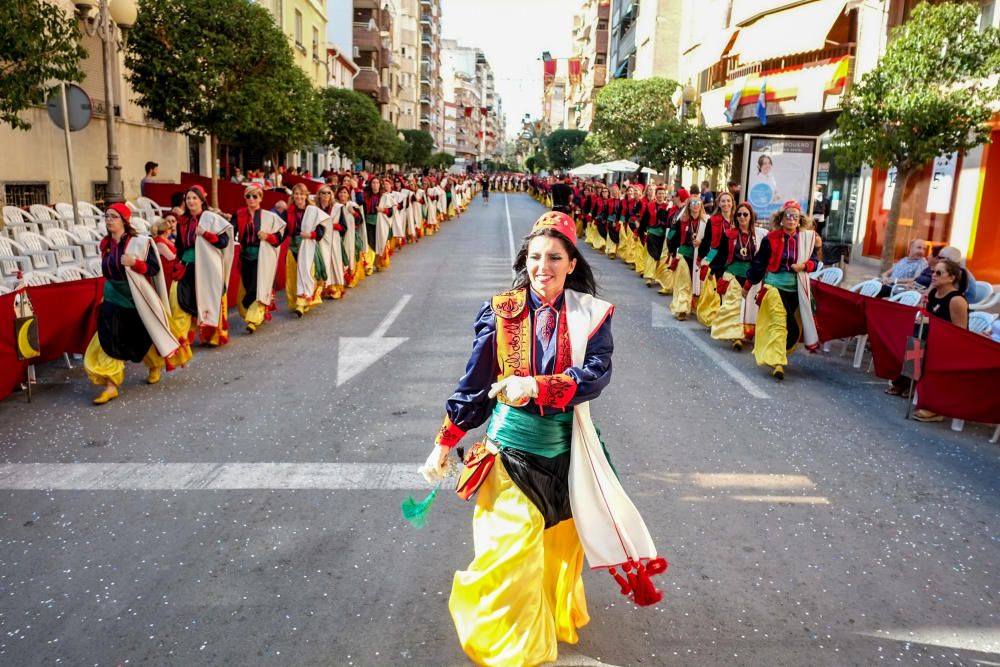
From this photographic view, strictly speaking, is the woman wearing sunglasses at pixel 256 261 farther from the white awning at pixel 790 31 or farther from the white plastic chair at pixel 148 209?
the white awning at pixel 790 31

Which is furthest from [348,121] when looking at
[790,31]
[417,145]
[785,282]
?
[417,145]

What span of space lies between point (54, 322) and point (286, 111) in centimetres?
1074

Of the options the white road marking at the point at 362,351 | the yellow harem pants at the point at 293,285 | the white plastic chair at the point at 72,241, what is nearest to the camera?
the white road marking at the point at 362,351

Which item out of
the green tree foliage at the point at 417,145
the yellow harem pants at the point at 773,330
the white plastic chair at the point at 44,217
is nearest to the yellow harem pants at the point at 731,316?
the yellow harem pants at the point at 773,330

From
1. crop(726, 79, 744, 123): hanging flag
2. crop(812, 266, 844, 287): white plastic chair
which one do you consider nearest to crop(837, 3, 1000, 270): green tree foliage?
crop(812, 266, 844, 287): white plastic chair

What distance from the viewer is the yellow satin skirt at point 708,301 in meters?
11.1

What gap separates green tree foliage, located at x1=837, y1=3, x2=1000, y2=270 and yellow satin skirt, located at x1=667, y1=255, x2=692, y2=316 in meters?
3.42

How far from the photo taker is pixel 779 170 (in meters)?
17.8

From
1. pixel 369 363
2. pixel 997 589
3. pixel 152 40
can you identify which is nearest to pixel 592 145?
pixel 152 40

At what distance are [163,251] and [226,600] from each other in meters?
4.76

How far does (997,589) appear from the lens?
13.7 ft

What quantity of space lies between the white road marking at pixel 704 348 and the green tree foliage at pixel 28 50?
25.7 ft

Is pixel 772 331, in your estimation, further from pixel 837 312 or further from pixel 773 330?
pixel 837 312

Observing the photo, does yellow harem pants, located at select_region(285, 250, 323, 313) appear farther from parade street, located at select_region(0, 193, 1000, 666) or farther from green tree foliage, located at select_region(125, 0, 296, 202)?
green tree foliage, located at select_region(125, 0, 296, 202)
